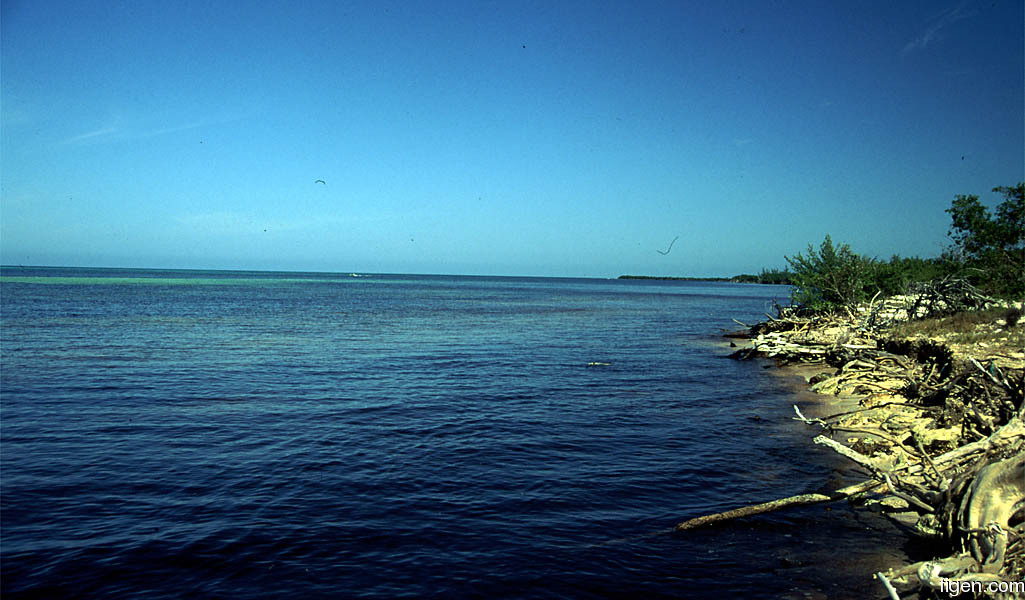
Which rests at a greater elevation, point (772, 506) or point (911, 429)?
point (911, 429)

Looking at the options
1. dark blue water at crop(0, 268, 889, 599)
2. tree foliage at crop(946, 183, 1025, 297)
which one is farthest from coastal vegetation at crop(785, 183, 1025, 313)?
dark blue water at crop(0, 268, 889, 599)

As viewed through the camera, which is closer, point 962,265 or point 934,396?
point 934,396

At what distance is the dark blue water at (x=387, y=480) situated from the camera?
26.6ft

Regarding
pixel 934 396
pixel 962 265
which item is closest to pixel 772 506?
pixel 934 396

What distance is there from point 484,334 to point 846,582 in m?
32.9

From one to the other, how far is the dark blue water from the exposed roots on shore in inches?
49.3

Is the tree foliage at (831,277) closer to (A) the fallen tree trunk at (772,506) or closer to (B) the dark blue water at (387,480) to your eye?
(B) the dark blue water at (387,480)

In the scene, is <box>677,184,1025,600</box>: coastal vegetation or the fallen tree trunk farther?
the fallen tree trunk

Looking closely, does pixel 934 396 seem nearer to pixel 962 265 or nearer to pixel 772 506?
pixel 772 506

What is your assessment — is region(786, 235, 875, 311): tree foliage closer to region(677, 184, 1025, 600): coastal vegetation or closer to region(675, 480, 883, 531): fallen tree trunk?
region(677, 184, 1025, 600): coastal vegetation

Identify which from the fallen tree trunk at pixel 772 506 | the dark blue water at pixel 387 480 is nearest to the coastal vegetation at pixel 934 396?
the fallen tree trunk at pixel 772 506

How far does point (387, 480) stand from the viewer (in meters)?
11.5

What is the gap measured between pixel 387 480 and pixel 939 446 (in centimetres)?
1068

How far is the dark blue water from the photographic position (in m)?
8.09
